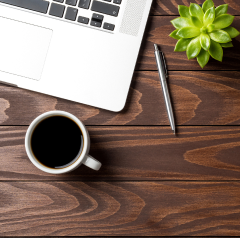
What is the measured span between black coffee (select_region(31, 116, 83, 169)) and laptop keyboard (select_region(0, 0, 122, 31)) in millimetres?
196

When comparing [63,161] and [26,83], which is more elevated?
[26,83]

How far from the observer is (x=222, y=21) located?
47 centimetres

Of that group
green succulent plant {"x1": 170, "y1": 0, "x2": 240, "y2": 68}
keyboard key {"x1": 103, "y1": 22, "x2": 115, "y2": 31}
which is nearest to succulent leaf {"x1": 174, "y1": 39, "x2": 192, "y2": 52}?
green succulent plant {"x1": 170, "y1": 0, "x2": 240, "y2": 68}

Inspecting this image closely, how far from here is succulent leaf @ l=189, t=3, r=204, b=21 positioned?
469 millimetres

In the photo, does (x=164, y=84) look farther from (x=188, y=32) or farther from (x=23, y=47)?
(x=23, y=47)

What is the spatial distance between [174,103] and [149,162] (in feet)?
0.44

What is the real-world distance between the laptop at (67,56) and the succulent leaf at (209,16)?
11cm

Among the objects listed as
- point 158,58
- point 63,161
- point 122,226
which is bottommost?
point 122,226

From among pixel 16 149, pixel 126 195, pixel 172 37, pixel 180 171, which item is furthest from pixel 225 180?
pixel 16 149

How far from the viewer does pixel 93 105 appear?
52cm

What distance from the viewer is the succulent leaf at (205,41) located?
46 cm

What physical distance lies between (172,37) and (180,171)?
271 millimetres

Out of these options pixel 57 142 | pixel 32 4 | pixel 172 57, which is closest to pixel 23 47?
pixel 32 4

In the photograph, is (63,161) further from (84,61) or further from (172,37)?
(172,37)
